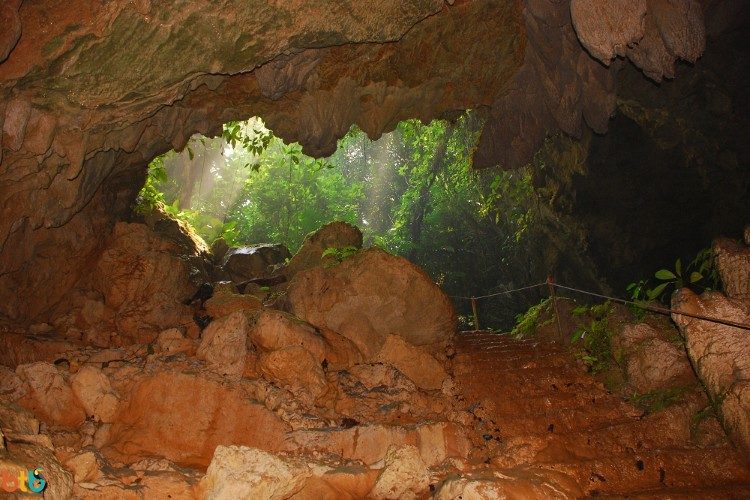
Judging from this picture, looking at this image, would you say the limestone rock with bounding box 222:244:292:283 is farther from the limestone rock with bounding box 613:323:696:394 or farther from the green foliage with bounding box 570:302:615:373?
the limestone rock with bounding box 613:323:696:394

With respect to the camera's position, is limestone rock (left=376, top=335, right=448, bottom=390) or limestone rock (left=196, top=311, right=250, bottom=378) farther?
limestone rock (left=376, top=335, right=448, bottom=390)

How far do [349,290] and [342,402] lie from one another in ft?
7.63

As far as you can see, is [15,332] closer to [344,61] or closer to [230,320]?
[230,320]

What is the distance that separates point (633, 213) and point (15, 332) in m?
12.5

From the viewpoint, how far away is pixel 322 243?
11.1 metres

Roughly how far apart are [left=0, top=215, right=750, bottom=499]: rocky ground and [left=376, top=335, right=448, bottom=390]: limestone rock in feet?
0.10

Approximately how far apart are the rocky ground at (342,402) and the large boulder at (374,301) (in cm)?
3

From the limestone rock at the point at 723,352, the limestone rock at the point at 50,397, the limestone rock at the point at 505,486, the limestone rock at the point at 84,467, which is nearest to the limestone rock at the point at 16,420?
the limestone rock at the point at 84,467

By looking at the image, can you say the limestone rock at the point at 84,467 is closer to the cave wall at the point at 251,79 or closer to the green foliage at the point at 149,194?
the cave wall at the point at 251,79

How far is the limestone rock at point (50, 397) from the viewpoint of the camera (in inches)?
207

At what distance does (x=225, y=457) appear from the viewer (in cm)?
382

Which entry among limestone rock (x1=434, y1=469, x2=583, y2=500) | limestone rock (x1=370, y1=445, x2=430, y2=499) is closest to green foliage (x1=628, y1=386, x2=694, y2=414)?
limestone rock (x1=434, y1=469, x2=583, y2=500)

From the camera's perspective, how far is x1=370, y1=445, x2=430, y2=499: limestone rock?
162 inches

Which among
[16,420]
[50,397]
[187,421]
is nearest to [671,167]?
[187,421]
